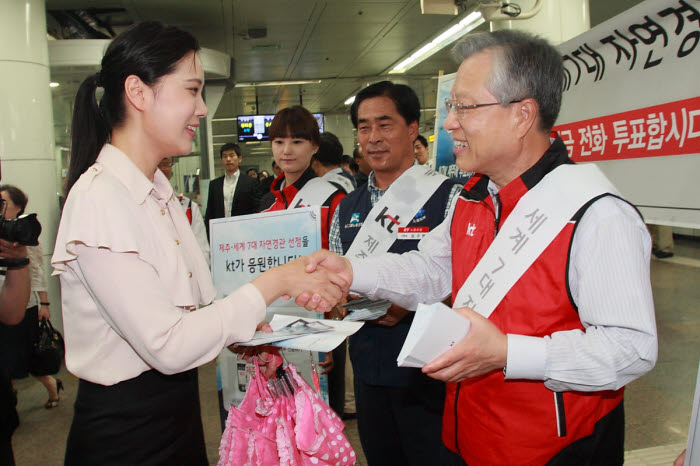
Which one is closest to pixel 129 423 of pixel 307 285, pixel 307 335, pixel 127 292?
pixel 127 292

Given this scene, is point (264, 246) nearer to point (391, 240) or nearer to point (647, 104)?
point (391, 240)

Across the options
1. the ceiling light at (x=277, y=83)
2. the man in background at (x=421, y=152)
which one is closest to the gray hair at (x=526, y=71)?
the man in background at (x=421, y=152)

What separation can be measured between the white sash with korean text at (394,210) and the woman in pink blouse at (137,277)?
2.52ft

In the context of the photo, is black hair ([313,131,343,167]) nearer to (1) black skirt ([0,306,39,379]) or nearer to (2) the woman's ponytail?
(1) black skirt ([0,306,39,379])

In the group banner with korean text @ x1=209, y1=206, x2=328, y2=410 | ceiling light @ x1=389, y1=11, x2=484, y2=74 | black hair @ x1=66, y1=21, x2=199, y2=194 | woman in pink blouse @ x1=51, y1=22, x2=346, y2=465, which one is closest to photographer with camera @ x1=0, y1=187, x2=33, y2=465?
woman in pink blouse @ x1=51, y1=22, x2=346, y2=465

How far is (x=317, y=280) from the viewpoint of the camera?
1660 millimetres

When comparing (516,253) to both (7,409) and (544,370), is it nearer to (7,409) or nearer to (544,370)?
(544,370)

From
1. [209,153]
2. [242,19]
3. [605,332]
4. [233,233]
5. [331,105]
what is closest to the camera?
[605,332]

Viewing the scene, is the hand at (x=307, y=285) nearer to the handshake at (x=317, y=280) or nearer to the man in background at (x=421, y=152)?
the handshake at (x=317, y=280)

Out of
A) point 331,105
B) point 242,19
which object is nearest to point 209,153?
point 242,19

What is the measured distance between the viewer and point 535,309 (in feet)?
4.11

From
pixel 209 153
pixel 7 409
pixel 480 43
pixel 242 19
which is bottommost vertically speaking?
pixel 7 409

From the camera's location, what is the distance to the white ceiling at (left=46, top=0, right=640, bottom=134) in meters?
7.42

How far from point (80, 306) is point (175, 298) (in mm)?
213
